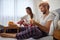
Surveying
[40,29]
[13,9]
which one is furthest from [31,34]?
[13,9]

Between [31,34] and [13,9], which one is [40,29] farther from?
[13,9]

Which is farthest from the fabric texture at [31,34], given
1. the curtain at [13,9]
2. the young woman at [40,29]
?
the curtain at [13,9]

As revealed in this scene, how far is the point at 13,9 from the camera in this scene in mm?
3699

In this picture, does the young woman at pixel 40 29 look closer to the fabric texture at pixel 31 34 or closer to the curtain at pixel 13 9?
the fabric texture at pixel 31 34

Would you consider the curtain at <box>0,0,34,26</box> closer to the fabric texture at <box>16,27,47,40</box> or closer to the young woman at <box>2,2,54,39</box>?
the young woman at <box>2,2,54,39</box>

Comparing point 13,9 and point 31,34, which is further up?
point 13,9

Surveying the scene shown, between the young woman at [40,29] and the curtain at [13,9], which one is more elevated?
the curtain at [13,9]

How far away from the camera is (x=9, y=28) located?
6.31 feet

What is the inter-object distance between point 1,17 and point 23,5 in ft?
2.49

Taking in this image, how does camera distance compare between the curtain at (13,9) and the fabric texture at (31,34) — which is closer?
the fabric texture at (31,34)

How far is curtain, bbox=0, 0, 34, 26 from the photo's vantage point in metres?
3.68

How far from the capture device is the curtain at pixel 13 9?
12.1ft

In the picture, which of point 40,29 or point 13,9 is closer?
point 40,29

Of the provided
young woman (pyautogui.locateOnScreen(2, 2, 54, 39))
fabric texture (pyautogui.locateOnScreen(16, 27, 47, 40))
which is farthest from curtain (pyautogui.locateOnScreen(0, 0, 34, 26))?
fabric texture (pyautogui.locateOnScreen(16, 27, 47, 40))
